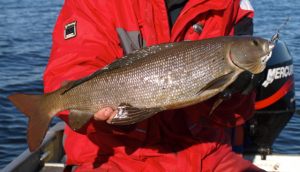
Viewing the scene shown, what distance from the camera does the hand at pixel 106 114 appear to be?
3121 millimetres

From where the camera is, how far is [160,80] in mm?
3043

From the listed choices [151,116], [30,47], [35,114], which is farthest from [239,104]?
[30,47]

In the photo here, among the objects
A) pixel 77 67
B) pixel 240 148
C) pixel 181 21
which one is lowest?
pixel 240 148

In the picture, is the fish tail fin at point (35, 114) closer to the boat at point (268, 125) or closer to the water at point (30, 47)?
the boat at point (268, 125)

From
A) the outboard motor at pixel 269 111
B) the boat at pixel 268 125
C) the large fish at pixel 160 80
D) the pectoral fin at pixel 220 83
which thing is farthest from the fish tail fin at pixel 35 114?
the outboard motor at pixel 269 111

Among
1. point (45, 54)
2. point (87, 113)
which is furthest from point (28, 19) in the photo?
point (87, 113)

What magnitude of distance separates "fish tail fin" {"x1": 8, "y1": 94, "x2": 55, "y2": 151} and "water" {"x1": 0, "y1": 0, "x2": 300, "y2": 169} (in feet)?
13.2

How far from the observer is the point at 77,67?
11.7 ft

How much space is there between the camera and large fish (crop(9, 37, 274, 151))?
9.95 feet

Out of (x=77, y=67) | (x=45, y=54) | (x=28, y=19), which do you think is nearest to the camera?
(x=77, y=67)

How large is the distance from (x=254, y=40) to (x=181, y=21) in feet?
2.37

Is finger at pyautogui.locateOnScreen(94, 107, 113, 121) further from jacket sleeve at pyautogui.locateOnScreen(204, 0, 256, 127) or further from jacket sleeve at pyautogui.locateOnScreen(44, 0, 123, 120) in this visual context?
jacket sleeve at pyautogui.locateOnScreen(204, 0, 256, 127)

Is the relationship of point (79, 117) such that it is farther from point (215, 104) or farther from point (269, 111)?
point (269, 111)

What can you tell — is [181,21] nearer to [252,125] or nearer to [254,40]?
[254,40]
